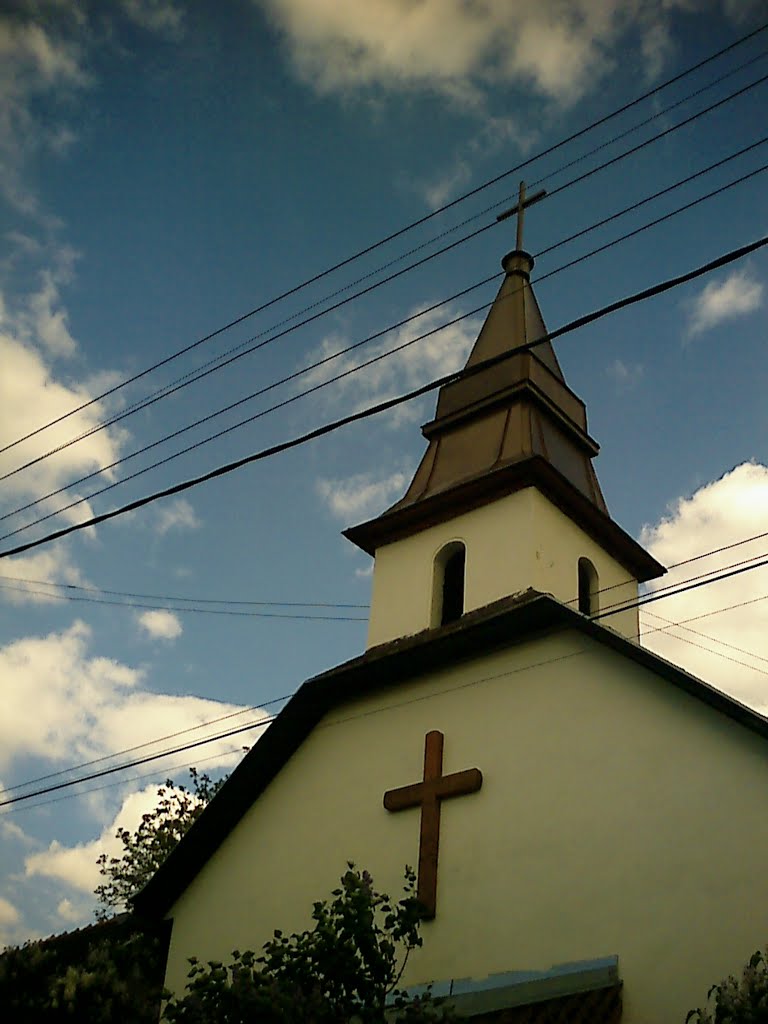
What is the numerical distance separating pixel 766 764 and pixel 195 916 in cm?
641

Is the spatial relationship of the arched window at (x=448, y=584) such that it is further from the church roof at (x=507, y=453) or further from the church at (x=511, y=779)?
the church roof at (x=507, y=453)

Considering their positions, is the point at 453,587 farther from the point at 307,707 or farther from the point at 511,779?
the point at 511,779

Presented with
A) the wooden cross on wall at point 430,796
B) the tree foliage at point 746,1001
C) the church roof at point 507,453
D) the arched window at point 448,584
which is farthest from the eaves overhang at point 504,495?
the tree foliage at point 746,1001

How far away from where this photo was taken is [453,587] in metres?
14.4

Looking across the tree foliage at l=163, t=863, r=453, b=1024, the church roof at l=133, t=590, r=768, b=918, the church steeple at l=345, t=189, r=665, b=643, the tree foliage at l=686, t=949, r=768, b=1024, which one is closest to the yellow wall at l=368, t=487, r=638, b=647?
the church steeple at l=345, t=189, r=665, b=643

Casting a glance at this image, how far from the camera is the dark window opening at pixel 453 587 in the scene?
14.0 meters

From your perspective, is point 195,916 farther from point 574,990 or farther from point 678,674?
point 678,674

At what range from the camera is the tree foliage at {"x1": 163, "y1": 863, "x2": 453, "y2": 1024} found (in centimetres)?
720

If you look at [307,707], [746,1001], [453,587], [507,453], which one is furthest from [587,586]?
[746,1001]

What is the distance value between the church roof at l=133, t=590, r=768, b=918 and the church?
24 millimetres

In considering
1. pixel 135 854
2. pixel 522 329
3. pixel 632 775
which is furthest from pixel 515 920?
pixel 135 854

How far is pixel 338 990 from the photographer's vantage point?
7.63m

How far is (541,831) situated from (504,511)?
478 cm

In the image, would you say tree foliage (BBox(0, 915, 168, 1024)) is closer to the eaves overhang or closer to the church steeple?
the church steeple
